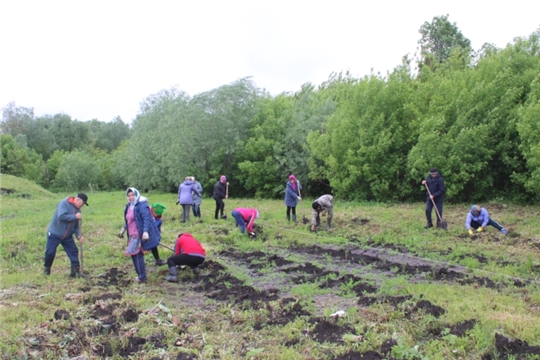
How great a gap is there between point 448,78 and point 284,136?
11.0m

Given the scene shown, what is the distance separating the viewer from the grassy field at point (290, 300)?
515 centimetres

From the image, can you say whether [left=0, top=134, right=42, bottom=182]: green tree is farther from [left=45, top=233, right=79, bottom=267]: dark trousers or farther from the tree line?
[left=45, top=233, right=79, bottom=267]: dark trousers

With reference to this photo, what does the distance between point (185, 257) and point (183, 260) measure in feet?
0.24

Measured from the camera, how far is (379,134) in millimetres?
20188

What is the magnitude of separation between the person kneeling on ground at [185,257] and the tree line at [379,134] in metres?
11.8

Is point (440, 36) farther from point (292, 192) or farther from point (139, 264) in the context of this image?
point (139, 264)

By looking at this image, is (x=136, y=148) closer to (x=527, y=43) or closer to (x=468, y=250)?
(x=527, y=43)

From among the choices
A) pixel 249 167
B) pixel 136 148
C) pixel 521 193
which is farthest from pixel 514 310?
pixel 136 148

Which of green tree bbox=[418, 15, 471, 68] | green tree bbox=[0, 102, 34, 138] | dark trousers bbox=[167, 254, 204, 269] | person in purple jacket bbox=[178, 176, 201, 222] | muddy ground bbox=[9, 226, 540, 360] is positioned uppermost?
green tree bbox=[418, 15, 471, 68]

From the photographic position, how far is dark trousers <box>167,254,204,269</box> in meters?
8.40

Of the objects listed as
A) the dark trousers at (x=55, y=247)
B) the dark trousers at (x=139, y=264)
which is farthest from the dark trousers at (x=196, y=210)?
the dark trousers at (x=139, y=264)

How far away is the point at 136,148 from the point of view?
39.4 m

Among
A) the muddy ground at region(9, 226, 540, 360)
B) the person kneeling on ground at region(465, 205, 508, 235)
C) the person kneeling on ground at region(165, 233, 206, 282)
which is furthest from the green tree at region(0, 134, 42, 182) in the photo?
the person kneeling on ground at region(465, 205, 508, 235)

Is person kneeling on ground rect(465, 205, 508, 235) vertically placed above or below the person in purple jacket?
below
